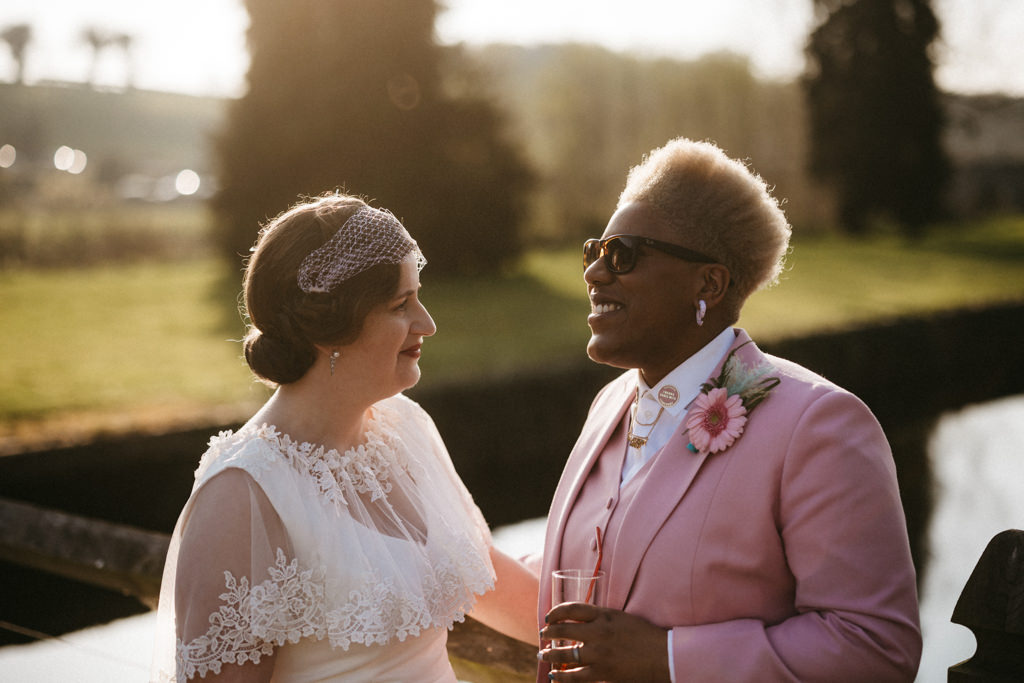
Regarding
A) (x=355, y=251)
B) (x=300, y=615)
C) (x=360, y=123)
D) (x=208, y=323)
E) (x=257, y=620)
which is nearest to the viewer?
(x=257, y=620)

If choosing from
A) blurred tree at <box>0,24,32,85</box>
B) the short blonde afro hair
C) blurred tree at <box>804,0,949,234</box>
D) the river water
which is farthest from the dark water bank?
blurred tree at <box>0,24,32,85</box>

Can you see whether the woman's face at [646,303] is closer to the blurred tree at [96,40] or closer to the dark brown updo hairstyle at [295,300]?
the dark brown updo hairstyle at [295,300]

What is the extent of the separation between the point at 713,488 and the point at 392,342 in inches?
38.6

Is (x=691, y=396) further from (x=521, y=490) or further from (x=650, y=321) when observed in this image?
(x=521, y=490)

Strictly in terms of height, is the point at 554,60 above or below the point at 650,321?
above

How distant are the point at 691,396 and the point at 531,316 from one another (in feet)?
51.0

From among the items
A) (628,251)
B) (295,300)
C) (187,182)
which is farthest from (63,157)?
(628,251)

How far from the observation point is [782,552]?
2.12 m

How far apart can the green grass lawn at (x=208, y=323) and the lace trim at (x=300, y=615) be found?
13.0ft

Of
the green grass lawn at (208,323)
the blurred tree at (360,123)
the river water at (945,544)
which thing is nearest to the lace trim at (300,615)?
the river water at (945,544)

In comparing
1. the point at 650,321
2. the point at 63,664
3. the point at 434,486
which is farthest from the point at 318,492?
the point at 63,664

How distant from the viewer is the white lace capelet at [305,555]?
236cm

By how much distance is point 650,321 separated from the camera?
2432mm

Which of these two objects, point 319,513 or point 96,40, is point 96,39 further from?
point 319,513
